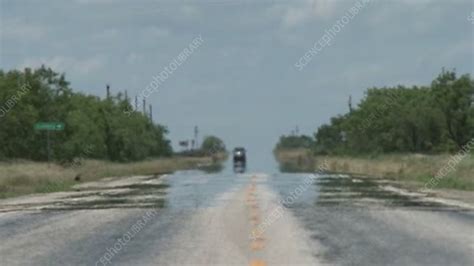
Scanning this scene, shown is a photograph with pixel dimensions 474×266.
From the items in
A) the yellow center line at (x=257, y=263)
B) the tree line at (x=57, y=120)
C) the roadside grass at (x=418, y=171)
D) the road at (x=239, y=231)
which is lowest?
the yellow center line at (x=257, y=263)

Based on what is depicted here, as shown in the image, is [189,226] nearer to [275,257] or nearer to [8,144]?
[275,257]

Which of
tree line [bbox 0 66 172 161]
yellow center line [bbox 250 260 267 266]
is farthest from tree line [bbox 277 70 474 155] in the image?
yellow center line [bbox 250 260 267 266]

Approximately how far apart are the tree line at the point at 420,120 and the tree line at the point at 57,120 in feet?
81.0

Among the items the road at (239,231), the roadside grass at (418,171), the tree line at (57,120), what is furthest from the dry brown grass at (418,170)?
the tree line at (57,120)

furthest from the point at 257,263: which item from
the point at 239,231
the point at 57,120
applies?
the point at 57,120

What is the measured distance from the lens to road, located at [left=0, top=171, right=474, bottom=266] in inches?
517

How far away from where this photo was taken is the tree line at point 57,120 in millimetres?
60625

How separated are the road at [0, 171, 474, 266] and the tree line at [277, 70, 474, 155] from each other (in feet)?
174

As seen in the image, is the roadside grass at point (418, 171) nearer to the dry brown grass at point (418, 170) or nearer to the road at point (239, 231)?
the dry brown grass at point (418, 170)

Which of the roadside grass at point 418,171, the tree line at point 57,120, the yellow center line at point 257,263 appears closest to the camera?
the yellow center line at point 257,263

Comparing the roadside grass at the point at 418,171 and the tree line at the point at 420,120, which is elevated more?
the tree line at the point at 420,120

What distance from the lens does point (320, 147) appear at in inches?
4961

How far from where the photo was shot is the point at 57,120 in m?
64.5

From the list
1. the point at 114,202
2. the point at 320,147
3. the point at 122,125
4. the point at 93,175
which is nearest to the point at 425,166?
the point at 93,175
